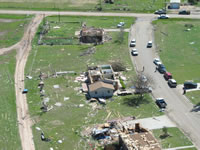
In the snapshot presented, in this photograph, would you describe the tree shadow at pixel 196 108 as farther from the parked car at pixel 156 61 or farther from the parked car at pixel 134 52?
the parked car at pixel 134 52

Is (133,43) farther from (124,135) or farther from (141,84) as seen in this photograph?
(124,135)

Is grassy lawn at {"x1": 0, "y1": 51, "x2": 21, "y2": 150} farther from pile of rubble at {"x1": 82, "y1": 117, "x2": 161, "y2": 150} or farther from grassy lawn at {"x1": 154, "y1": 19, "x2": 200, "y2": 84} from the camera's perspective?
grassy lawn at {"x1": 154, "y1": 19, "x2": 200, "y2": 84}

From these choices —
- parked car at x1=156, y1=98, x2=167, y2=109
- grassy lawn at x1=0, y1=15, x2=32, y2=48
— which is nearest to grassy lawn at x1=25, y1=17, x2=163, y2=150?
parked car at x1=156, y1=98, x2=167, y2=109

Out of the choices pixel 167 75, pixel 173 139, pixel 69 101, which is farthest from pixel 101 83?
pixel 173 139

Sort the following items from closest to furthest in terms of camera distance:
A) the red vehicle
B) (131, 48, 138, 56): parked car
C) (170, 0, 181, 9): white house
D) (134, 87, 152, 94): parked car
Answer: (134, 87, 152, 94): parked car, the red vehicle, (131, 48, 138, 56): parked car, (170, 0, 181, 9): white house

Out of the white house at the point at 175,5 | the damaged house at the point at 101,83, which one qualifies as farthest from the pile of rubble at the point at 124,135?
the white house at the point at 175,5
